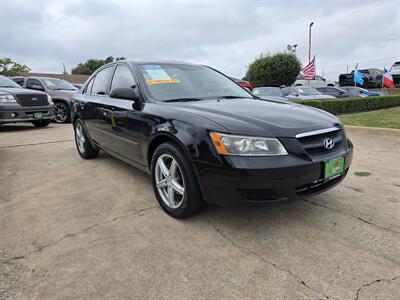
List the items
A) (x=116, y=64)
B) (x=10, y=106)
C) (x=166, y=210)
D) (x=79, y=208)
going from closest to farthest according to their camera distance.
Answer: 1. (x=166, y=210)
2. (x=79, y=208)
3. (x=116, y=64)
4. (x=10, y=106)

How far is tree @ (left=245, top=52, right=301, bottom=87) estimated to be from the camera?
25203 millimetres

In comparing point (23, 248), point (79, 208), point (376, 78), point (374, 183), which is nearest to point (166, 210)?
point (79, 208)

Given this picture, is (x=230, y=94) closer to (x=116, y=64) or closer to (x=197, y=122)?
(x=197, y=122)

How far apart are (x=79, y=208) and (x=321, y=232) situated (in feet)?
7.51

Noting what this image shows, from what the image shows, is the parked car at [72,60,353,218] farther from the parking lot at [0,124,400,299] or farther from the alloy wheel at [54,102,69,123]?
the alloy wheel at [54,102,69,123]

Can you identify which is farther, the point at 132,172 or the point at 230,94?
the point at 132,172

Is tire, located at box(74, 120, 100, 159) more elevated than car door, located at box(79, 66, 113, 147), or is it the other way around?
car door, located at box(79, 66, 113, 147)

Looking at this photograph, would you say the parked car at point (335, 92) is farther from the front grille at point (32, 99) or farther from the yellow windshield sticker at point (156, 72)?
the yellow windshield sticker at point (156, 72)

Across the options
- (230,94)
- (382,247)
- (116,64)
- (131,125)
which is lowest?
(382,247)

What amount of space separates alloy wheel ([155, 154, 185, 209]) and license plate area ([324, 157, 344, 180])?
117 centimetres

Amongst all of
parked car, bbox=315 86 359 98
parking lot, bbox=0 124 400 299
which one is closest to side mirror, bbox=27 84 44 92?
parking lot, bbox=0 124 400 299

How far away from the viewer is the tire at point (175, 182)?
8.47 feet

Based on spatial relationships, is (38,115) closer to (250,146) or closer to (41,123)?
(41,123)

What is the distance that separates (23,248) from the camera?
2.42 m
